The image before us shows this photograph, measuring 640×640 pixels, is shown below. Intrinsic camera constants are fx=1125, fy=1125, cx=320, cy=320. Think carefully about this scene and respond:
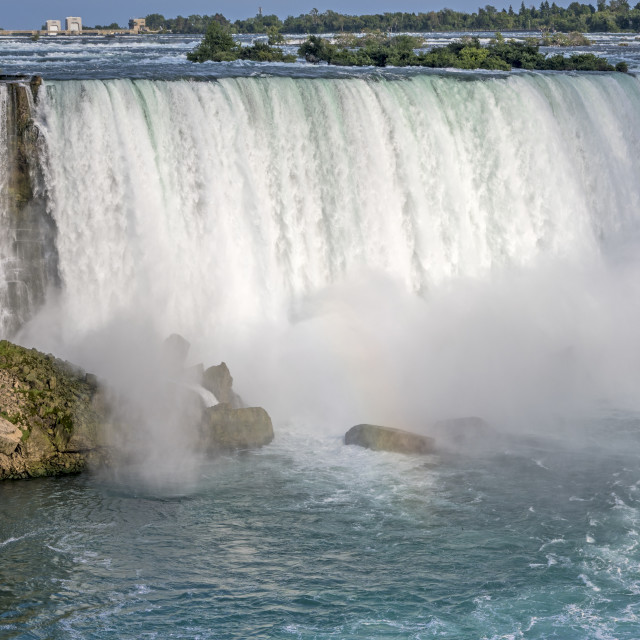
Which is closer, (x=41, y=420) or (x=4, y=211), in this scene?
(x=41, y=420)

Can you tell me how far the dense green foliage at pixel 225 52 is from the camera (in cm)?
3916

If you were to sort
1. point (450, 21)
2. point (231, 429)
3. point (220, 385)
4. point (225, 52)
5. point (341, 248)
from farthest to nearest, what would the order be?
point (450, 21)
point (225, 52)
point (341, 248)
point (220, 385)
point (231, 429)

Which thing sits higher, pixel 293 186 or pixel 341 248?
pixel 293 186

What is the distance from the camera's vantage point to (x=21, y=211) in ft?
67.8

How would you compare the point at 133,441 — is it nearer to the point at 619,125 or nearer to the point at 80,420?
the point at 80,420

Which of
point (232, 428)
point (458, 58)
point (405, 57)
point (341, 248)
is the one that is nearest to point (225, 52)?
point (405, 57)

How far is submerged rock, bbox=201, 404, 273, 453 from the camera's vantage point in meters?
17.7

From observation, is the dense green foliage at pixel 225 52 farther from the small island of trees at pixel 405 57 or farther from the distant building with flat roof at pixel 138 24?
the distant building with flat roof at pixel 138 24

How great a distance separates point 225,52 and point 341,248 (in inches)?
696

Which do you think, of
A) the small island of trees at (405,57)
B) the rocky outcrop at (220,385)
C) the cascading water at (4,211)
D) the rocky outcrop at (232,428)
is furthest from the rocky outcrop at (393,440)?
the small island of trees at (405,57)

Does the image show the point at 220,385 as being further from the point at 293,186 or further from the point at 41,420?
the point at 293,186

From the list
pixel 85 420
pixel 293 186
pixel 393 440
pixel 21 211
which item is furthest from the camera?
pixel 293 186

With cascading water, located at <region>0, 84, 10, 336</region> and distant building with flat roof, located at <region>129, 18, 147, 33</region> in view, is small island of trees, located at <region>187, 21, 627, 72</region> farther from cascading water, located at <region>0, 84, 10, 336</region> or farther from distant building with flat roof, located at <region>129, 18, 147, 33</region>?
distant building with flat roof, located at <region>129, 18, 147, 33</region>

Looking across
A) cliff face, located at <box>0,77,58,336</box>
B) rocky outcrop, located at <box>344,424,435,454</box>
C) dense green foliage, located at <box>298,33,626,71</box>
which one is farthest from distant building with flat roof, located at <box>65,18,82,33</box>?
rocky outcrop, located at <box>344,424,435,454</box>
